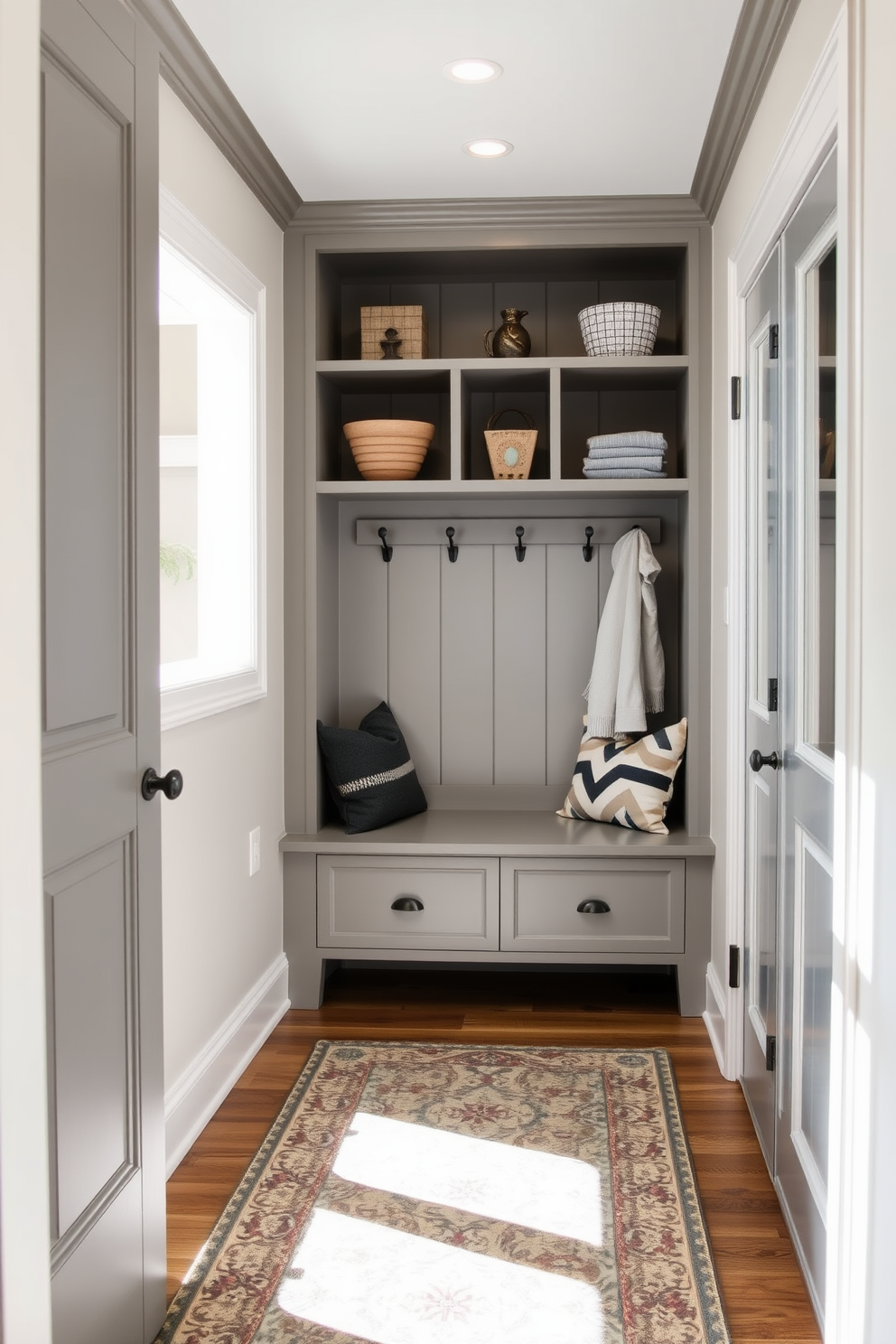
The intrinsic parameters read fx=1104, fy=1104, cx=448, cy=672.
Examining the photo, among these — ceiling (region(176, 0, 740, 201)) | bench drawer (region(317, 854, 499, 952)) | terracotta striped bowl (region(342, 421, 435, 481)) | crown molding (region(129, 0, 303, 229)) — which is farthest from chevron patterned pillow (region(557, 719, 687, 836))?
crown molding (region(129, 0, 303, 229))

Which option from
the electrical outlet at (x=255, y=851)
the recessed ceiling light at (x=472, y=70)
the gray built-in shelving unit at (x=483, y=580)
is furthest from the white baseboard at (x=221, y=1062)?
the recessed ceiling light at (x=472, y=70)

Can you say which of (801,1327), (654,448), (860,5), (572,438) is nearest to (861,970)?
(801,1327)

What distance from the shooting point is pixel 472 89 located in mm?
2607

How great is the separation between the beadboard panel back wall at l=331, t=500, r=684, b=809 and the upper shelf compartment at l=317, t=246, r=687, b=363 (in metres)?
0.59

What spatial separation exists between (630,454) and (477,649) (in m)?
0.86

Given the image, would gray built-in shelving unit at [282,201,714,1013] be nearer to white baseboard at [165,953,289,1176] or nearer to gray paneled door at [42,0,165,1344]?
white baseboard at [165,953,289,1176]

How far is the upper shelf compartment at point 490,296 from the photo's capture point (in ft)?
12.1

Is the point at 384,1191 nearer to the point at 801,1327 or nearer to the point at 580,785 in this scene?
the point at 801,1327

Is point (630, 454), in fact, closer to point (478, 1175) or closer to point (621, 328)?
point (621, 328)

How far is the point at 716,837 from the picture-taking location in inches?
129

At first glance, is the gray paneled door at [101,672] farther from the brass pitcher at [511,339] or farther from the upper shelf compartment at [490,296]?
the upper shelf compartment at [490,296]

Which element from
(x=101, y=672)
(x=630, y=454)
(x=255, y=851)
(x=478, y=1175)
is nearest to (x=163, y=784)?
(x=101, y=672)

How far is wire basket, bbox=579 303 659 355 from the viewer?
338 cm

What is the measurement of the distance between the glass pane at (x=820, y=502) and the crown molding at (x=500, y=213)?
1.47m
